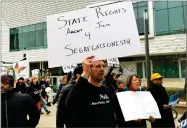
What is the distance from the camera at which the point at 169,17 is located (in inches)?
985

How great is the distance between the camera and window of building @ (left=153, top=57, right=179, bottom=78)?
2659 cm

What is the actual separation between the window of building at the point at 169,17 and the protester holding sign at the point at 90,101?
21.7 m

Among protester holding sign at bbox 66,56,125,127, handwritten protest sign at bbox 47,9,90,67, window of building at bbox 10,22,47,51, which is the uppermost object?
window of building at bbox 10,22,47,51

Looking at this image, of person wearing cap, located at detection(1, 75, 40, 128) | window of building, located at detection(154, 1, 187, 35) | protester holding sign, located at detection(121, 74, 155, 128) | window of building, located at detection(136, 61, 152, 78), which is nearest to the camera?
person wearing cap, located at detection(1, 75, 40, 128)

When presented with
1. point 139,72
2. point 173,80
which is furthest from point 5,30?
point 173,80

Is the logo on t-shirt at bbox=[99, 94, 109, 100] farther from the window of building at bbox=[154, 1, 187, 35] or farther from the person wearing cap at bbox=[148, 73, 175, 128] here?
the window of building at bbox=[154, 1, 187, 35]

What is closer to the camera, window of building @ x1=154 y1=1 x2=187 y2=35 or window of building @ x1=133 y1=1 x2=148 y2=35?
window of building @ x1=154 y1=1 x2=187 y2=35

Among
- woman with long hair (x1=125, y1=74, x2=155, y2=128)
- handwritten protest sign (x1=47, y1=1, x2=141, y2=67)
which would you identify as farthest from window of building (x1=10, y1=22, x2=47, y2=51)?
handwritten protest sign (x1=47, y1=1, x2=141, y2=67)

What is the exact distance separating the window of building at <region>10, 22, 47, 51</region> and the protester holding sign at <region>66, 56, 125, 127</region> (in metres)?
31.4

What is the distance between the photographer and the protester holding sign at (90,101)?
9.46 feet

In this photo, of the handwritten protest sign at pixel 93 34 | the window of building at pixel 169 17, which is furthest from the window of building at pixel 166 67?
the handwritten protest sign at pixel 93 34

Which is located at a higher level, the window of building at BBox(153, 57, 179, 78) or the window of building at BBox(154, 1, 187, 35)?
the window of building at BBox(154, 1, 187, 35)

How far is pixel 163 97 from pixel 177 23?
66.4ft

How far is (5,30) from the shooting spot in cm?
3728
